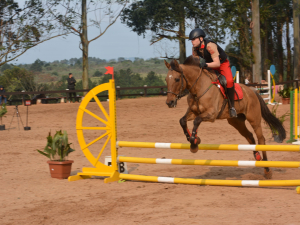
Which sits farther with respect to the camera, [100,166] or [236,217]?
[100,166]

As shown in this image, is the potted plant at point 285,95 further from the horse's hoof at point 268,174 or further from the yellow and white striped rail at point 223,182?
the yellow and white striped rail at point 223,182

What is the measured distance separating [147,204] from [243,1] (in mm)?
19146

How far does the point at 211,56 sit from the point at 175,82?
710mm

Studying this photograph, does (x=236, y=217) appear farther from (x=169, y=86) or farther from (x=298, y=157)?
(x=298, y=157)

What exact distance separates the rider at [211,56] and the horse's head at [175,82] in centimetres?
42

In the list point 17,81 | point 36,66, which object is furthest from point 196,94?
point 36,66

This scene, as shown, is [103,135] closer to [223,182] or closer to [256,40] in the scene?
[223,182]

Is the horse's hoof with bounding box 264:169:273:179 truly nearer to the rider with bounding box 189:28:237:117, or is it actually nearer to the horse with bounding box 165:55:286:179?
the horse with bounding box 165:55:286:179

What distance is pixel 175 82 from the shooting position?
4434 mm

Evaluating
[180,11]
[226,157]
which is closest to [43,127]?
[226,157]

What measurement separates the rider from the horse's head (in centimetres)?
42

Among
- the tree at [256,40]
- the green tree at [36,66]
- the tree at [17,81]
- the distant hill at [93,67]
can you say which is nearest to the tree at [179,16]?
the tree at [256,40]

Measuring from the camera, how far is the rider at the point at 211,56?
15.4 ft

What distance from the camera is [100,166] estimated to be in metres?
5.54
